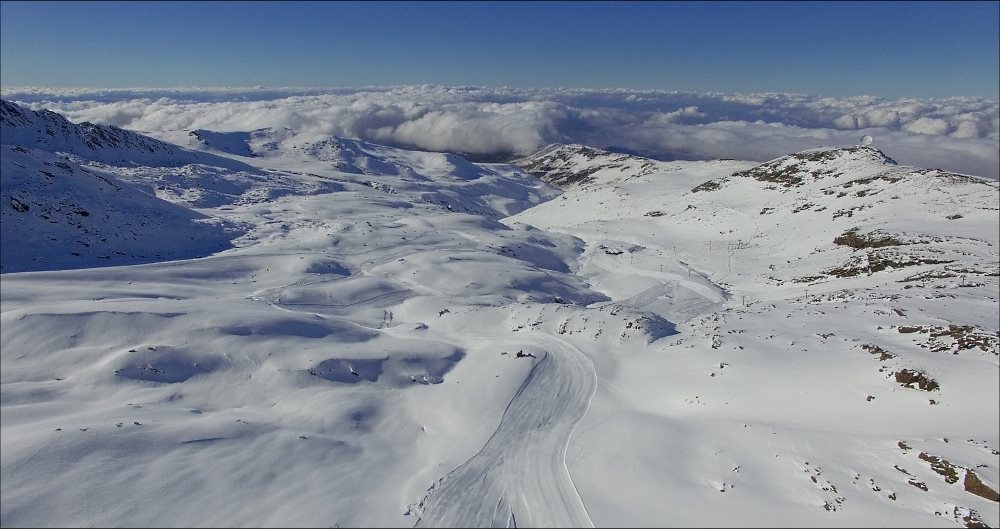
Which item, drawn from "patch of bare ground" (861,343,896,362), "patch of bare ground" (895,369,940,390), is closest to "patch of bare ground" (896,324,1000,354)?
"patch of bare ground" (861,343,896,362)

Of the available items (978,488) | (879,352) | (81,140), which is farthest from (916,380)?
(81,140)

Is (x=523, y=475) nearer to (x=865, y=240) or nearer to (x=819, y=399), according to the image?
(x=819, y=399)

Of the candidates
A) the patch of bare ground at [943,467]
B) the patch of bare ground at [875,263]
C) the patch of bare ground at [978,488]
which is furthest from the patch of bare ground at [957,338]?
the patch of bare ground at [875,263]

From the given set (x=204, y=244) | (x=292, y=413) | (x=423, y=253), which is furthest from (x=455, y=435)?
(x=204, y=244)

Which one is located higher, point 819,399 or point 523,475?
point 819,399

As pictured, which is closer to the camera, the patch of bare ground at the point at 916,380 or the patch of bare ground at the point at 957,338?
the patch of bare ground at the point at 916,380

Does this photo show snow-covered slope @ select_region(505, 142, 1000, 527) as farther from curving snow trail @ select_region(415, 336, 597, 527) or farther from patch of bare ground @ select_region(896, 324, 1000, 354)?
curving snow trail @ select_region(415, 336, 597, 527)

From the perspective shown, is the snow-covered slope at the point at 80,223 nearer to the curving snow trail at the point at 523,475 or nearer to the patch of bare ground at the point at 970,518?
the curving snow trail at the point at 523,475
